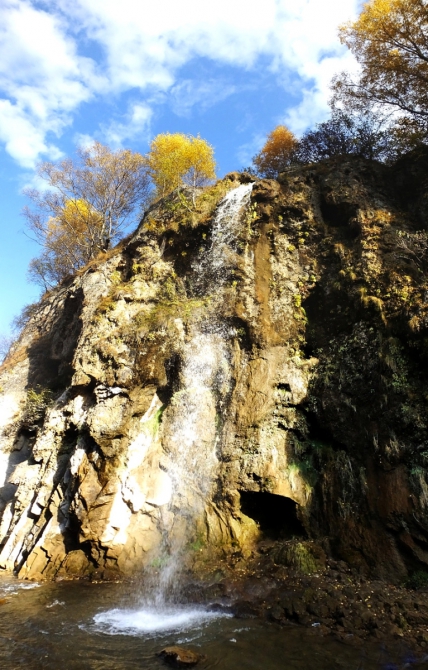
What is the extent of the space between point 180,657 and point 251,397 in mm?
7261

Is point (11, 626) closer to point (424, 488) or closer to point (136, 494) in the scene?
point (136, 494)

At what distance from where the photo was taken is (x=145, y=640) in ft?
24.4

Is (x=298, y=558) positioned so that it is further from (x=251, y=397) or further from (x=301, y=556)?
(x=251, y=397)

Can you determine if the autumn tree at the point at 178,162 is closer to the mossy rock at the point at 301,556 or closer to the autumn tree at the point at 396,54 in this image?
the autumn tree at the point at 396,54

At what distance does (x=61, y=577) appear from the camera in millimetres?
11141

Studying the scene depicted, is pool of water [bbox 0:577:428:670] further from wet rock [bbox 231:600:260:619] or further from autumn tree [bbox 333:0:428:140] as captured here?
autumn tree [bbox 333:0:428:140]

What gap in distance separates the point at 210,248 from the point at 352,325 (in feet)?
22.7

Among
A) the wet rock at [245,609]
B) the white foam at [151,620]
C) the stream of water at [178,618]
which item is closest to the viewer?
the stream of water at [178,618]

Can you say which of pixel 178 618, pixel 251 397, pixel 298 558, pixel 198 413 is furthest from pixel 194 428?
pixel 178 618

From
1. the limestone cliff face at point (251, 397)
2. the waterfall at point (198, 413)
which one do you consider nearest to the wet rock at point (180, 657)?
the waterfall at point (198, 413)

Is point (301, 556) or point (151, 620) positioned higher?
point (301, 556)

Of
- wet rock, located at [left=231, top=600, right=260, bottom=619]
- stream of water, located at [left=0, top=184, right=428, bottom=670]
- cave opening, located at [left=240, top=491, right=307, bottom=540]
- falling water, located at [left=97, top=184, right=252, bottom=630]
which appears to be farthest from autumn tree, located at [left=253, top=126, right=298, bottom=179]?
wet rock, located at [left=231, top=600, right=260, bottom=619]

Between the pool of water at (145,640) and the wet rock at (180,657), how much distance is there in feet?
0.43

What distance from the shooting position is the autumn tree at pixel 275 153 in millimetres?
26500
